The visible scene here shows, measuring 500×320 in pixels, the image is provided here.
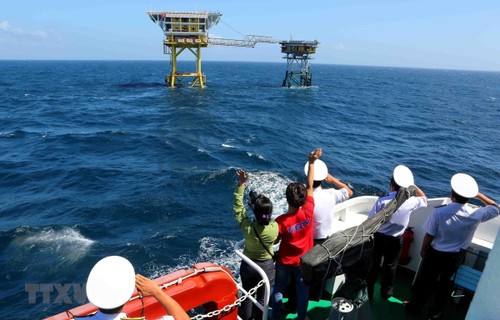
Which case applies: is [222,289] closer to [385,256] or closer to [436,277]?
[385,256]

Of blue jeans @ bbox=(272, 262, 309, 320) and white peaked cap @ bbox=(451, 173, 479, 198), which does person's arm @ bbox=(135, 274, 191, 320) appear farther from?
white peaked cap @ bbox=(451, 173, 479, 198)

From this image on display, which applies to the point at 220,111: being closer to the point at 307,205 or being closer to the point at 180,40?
the point at 180,40

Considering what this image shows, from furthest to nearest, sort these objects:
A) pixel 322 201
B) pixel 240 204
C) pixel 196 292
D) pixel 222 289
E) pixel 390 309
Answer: pixel 390 309 < pixel 322 201 < pixel 222 289 < pixel 240 204 < pixel 196 292

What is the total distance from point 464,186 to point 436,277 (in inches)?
54.4

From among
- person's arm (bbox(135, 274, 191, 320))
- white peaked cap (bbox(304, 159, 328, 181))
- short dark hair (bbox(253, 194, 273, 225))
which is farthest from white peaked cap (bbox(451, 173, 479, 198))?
person's arm (bbox(135, 274, 191, 320))

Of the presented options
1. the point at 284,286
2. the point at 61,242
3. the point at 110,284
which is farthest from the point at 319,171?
the point at 61,242

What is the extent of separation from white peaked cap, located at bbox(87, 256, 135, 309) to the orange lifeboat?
0.98 metres

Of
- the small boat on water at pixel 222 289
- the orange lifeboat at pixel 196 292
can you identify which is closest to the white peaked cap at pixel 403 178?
the small boat on water at pixel 222 289

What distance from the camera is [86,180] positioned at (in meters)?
18.2

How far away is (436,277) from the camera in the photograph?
480 cm

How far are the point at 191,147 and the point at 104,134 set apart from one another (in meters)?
7.87

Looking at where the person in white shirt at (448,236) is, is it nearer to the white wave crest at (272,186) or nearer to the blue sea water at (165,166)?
the blue sea water at (165,166)

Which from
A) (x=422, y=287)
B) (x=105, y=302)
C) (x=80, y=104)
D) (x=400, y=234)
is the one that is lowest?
(x=80, y=104)

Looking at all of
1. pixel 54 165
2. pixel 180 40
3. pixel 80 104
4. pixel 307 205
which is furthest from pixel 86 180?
pixel 180 40
